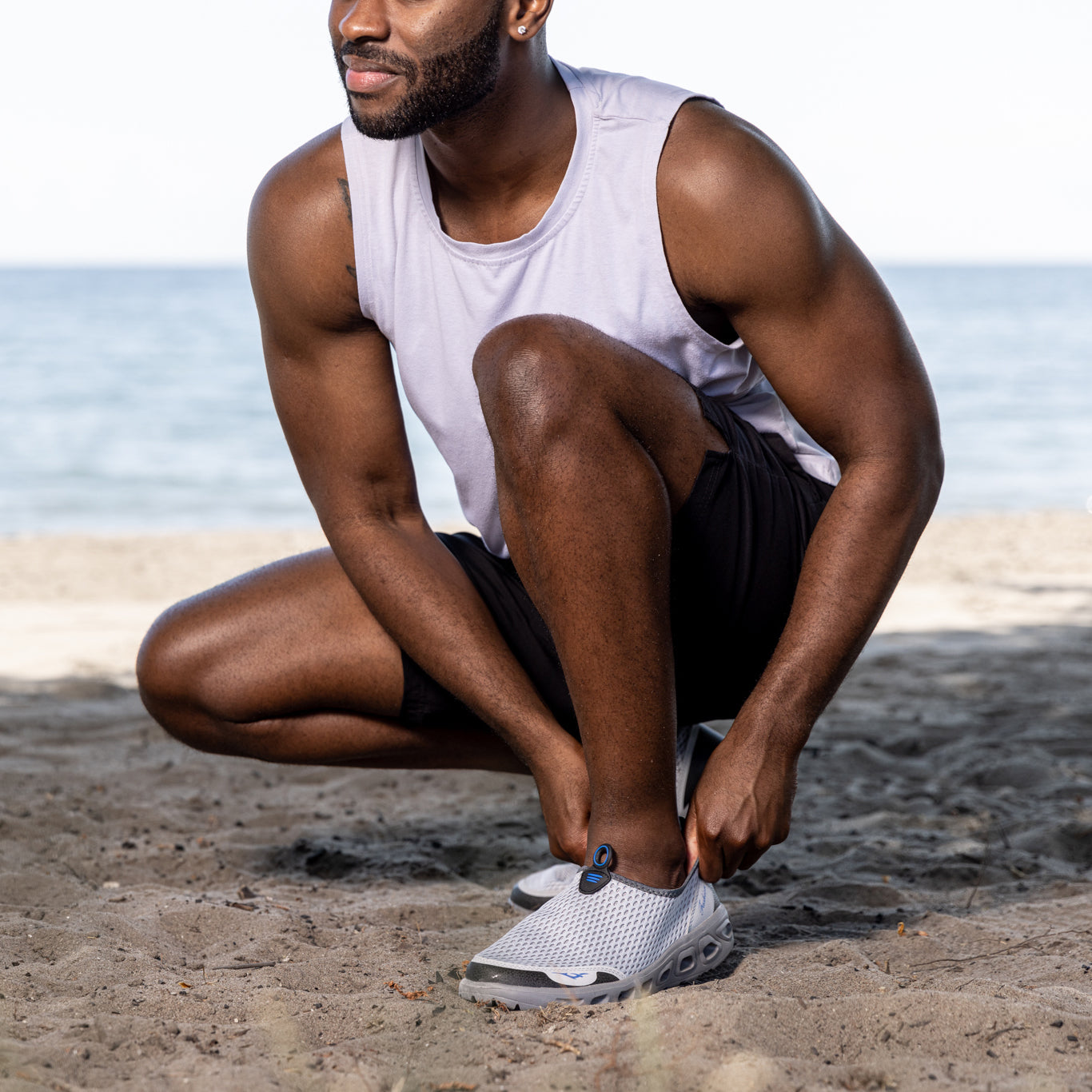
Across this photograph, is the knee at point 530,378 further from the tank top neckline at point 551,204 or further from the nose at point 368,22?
the nose at point 368,22

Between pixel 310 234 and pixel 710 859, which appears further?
pixel 310 234

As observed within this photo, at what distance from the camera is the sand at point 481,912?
4.91 ft

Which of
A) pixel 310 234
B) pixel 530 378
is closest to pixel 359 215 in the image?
pixel 310 234

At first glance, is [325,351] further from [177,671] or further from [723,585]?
[723,585]

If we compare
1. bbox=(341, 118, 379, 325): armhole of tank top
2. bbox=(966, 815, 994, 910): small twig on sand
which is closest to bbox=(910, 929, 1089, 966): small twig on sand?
bbox=(966, 815, 994, 910): small twig on sand

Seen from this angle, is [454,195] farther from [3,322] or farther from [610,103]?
[3,322]

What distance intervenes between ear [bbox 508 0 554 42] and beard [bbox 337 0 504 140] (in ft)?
0.10

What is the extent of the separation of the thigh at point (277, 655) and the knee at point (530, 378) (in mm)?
635

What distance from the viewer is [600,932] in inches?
67.3

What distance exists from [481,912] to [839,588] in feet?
2.90

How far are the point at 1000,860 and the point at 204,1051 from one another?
5.37ft

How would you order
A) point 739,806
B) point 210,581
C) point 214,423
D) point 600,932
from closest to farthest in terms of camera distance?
point 600,932
point 739,806
point 210,581
point 214,423

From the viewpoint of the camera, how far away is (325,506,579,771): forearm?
2045 millimetres

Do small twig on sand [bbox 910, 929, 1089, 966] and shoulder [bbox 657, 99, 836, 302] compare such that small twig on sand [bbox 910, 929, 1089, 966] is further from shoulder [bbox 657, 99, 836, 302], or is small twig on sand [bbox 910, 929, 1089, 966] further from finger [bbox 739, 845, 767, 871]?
shoulder [bbox 657, 99, 836, 302]
